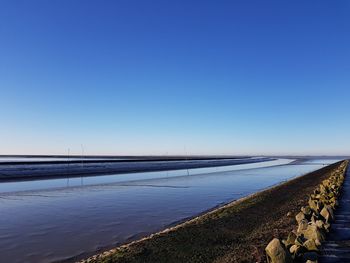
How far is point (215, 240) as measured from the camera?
33.2 feet

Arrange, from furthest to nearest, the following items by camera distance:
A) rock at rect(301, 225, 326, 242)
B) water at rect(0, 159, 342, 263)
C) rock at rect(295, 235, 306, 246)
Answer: water at rect(0, 159, 342, 263) < rock at rect(301, 225, 326, 242) < rock at rect(295, 235, 306, 246)

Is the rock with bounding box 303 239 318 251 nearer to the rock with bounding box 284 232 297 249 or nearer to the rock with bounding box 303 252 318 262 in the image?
the rock with bounding box 284 232 297 249

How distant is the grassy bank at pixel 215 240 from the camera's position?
27.9ft

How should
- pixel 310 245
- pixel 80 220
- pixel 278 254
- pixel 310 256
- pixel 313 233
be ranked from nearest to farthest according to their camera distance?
1. pixel 278 254
2. pixel 310 256
3. pixel 310 245
4. pixel 313 233
5. pixel 80 220

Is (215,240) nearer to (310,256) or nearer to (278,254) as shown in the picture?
(310,256)

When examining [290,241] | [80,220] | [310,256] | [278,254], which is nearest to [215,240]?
[290,241]

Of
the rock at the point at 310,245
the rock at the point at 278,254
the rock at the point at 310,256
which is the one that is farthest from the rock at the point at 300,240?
the rock at the point at 278,254

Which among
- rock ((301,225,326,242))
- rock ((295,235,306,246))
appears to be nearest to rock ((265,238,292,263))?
rock ((295,235,306,246))

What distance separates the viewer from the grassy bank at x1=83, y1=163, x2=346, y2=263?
850cm

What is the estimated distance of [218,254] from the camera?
877cm

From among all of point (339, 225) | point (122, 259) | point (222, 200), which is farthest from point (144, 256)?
point (222, 200)

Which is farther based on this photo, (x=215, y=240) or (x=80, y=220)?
(x=80, y=220)

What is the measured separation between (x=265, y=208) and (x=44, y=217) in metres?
9.38

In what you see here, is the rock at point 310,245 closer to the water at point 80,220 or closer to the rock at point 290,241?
the rock at point 290,241
